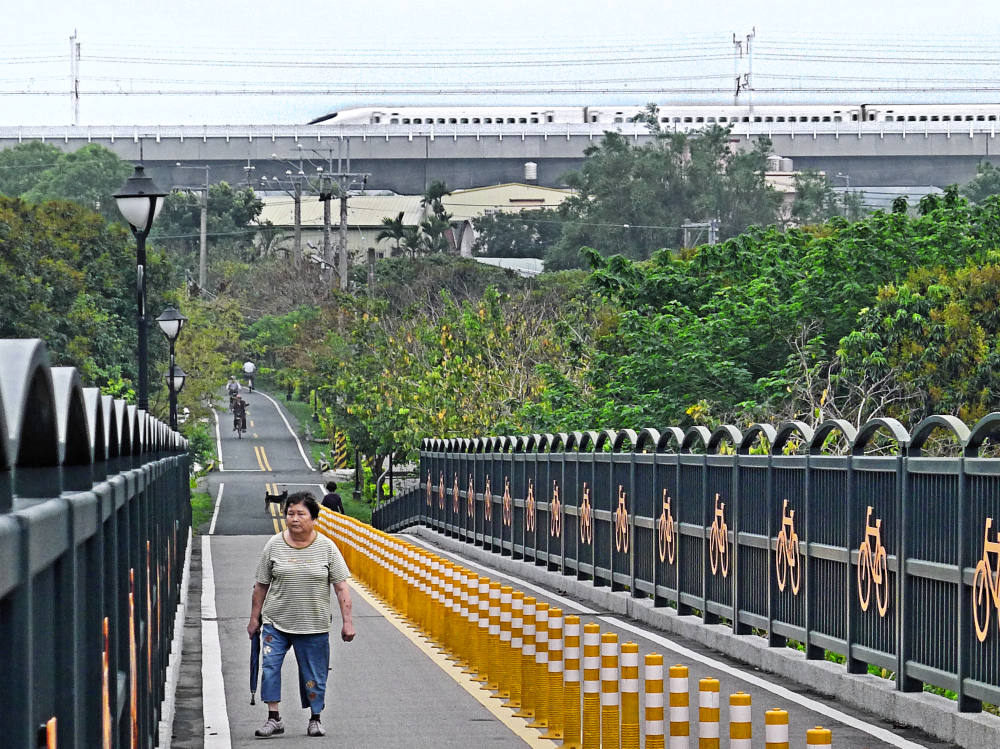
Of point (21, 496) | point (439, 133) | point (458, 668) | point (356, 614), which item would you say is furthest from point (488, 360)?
point (439, 133)

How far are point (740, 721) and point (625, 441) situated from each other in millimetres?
14453

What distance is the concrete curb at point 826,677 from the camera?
10560 millimetres

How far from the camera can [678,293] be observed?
42.0 m

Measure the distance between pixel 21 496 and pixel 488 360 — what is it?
2108 inches

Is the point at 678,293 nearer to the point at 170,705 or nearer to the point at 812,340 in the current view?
the point at 812,340

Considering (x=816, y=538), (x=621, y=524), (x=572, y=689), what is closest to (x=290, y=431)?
(x=621, y=524)

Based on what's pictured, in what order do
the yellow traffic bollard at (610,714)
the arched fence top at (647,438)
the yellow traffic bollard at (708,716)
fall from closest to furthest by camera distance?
the yellow traffic bollard at (708,716), the yellow traffic bollard at (610,714), the arched fence top at (647,438)

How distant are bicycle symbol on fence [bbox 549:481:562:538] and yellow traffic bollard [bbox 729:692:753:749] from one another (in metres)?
18.1

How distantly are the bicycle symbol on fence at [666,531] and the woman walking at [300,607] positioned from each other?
300 inches

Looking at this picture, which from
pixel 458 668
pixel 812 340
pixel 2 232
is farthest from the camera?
pixel 2 232

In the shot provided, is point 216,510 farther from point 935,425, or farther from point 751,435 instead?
point 935,425

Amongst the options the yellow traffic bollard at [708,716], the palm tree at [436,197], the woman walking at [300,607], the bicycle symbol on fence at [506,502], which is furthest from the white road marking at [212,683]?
the palm tree at [436,197]

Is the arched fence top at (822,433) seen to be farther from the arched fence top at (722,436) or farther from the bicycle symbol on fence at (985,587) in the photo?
the bicycle symbol on fence at (985,587)

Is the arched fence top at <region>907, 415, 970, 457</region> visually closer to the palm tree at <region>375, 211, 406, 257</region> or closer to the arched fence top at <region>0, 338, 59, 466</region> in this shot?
the arched fence top at <region>0, 338, 59, 466</region>
